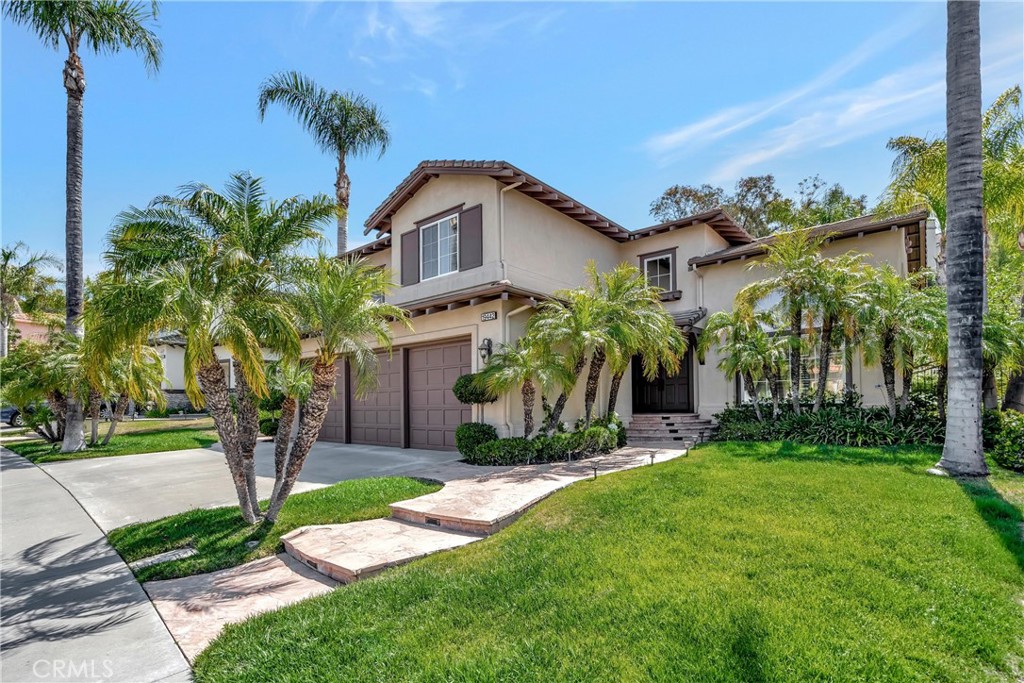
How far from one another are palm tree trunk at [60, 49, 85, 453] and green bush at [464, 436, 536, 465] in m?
13.6

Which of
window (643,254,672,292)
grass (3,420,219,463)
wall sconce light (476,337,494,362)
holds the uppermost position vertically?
window (643,254,672,292)

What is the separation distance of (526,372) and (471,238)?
462cm

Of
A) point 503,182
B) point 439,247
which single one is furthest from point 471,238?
Result: point 503,182

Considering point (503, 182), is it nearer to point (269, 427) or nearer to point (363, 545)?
point (363, 545)

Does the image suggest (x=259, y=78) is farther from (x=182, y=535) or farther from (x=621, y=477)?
(x=621, y=477)

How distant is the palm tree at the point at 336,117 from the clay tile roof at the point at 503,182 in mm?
6957

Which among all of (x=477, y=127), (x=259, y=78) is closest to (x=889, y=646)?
(x=477, y=127)

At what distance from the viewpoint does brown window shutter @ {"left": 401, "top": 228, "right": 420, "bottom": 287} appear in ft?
49.2

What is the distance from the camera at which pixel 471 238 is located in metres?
13.4

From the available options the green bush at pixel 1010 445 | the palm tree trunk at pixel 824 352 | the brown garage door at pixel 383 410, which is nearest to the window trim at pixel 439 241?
the brown garage door at pixel 383 410

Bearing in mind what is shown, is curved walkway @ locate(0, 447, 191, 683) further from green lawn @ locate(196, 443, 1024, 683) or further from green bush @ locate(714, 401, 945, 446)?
green bush @ locate(714, 401, 945, 446)

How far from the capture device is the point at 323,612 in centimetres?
420

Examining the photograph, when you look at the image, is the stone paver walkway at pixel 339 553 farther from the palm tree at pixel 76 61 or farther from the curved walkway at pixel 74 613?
the palm tree at pixel 76 61

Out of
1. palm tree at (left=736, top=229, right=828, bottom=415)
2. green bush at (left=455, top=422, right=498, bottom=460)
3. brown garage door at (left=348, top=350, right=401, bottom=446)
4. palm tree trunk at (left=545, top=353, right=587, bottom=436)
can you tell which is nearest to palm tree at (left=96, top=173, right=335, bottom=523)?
green bush at (left=455, top=422, right=498, bottom=460)
